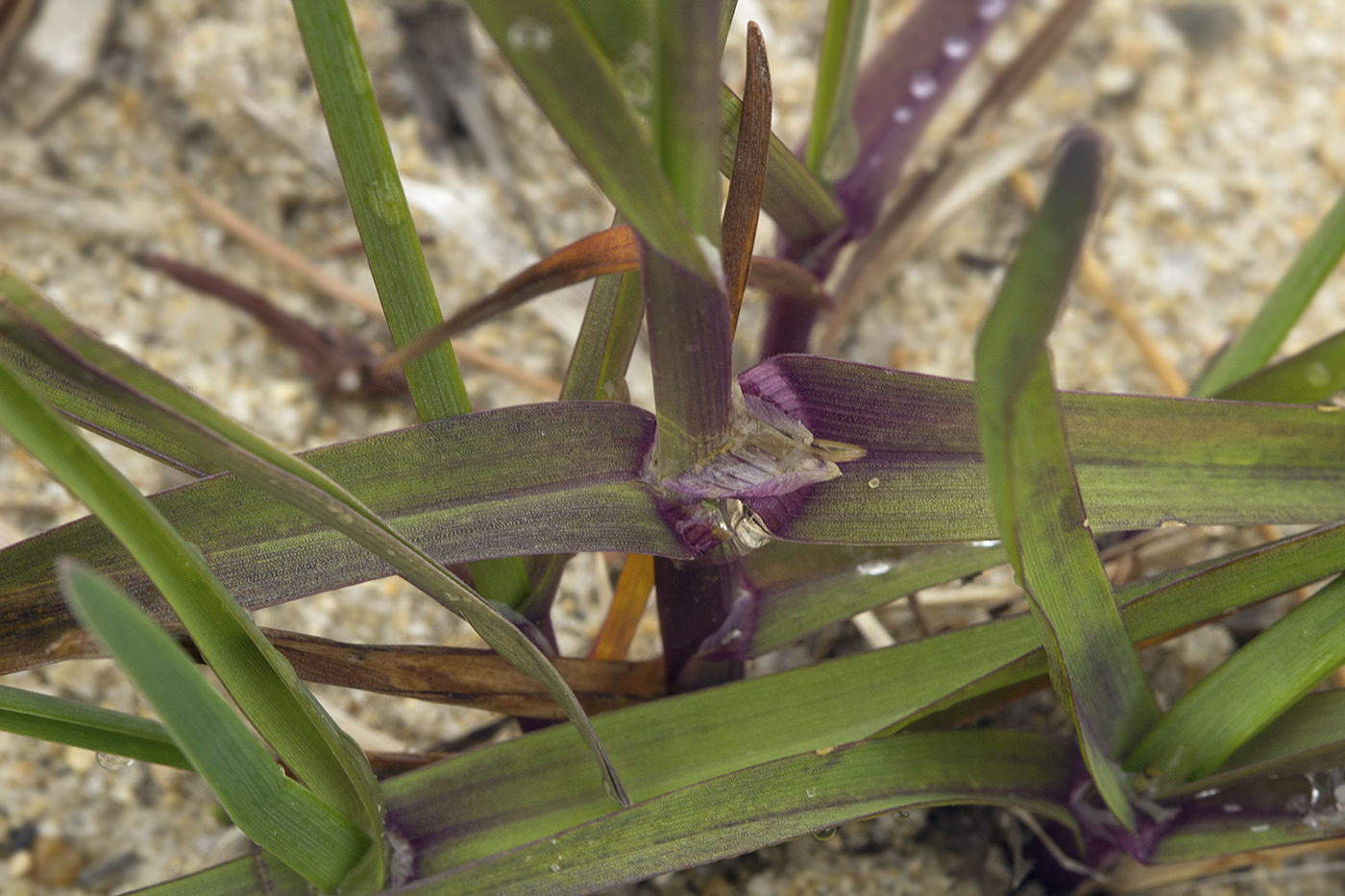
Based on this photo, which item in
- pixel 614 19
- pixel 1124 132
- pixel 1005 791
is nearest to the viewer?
pixel 614 19

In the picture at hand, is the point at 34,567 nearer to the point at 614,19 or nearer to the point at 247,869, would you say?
the point at 247,869

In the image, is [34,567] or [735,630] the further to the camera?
[735,630]

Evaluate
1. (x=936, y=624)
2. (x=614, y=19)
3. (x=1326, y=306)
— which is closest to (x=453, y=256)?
(x=936, y=624)

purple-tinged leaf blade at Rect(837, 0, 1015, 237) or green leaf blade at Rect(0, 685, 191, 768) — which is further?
purple-tinged leaf blade at Rect(837, 0, 1015, 237)

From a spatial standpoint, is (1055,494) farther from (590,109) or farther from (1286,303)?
(1286,303)

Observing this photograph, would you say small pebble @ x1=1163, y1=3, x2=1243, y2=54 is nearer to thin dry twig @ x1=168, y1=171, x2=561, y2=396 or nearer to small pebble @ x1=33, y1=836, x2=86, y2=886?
thin dry twig @ x1=168, y1=171, x2=561, y2=396

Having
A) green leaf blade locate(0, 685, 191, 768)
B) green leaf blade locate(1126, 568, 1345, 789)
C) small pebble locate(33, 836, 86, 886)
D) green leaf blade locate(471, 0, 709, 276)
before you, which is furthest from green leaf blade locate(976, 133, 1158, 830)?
small pebble locate(33, 836, 86, 886)

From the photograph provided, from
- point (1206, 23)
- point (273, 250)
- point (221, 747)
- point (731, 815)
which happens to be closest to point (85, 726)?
point (221, 747)
